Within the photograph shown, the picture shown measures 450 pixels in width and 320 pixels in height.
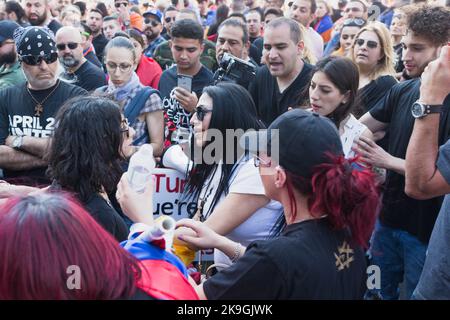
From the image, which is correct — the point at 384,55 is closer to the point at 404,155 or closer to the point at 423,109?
the point at 404,155

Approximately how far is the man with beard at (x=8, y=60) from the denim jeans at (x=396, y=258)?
3.23 meters

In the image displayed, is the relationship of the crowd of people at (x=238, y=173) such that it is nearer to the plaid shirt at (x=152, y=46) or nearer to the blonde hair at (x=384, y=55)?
the blonde hair at (x=384, y=55)

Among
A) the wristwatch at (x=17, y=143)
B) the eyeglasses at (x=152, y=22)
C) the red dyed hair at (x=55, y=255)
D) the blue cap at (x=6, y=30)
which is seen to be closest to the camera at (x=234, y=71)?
the wristwatch at (x=17, y=143)

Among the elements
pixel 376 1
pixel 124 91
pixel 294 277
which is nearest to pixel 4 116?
pixel 124 91

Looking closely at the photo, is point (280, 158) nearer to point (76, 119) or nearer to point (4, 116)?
point (76, 119)

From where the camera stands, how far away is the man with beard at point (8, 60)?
5148 millimetres

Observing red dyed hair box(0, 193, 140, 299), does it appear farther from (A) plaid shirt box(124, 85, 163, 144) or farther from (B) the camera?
(B) the camera

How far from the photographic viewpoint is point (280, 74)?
15.6ft

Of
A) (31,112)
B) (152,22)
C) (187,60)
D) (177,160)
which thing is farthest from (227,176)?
(152,22)

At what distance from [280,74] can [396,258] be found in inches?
66.6

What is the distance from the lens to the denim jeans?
3684 mm

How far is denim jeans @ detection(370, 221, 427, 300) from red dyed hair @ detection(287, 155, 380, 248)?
6.08 ft

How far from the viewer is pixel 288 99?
15.3 feet

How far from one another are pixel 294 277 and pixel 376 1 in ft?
33.1
